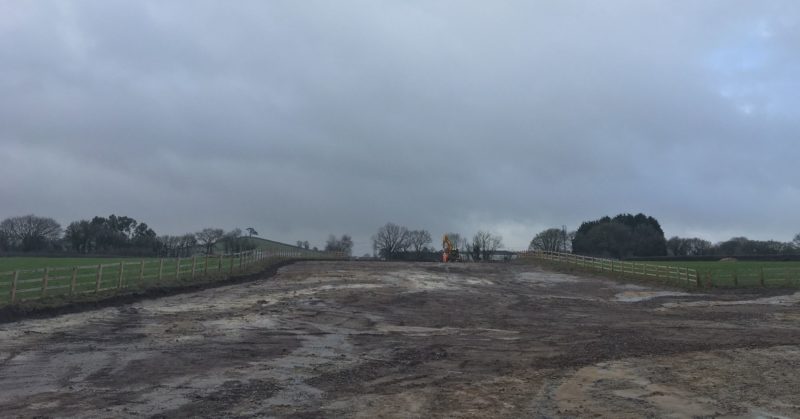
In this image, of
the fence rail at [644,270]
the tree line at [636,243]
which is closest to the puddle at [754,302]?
the fence rail at [644,270]

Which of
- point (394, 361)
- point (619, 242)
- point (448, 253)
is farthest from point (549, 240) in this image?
point (394, 361)

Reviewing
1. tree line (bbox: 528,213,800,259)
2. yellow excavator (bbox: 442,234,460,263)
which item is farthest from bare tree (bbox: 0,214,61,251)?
tree line (bbox: 528,213,800,259)

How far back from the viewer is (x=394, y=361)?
469 inches

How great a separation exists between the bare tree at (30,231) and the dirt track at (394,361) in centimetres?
11682

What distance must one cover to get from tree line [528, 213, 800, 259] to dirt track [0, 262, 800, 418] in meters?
93.2

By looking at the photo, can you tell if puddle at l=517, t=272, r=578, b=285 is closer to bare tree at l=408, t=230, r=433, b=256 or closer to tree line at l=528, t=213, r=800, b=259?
tree line at l=528, t=213, r=800, b=259

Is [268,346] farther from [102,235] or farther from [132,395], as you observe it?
[102,235]

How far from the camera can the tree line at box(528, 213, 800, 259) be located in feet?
381

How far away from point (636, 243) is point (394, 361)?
11378 centimetres

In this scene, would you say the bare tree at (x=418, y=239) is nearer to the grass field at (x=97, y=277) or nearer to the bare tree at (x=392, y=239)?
the bare tree at (x=392, y=239)

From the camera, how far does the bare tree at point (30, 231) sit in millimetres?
122812

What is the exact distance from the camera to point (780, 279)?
36.0 metres

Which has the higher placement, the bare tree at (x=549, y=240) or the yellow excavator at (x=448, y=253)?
the bare tree at (x=549, y=240)

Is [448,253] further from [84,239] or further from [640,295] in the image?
[84,239]
